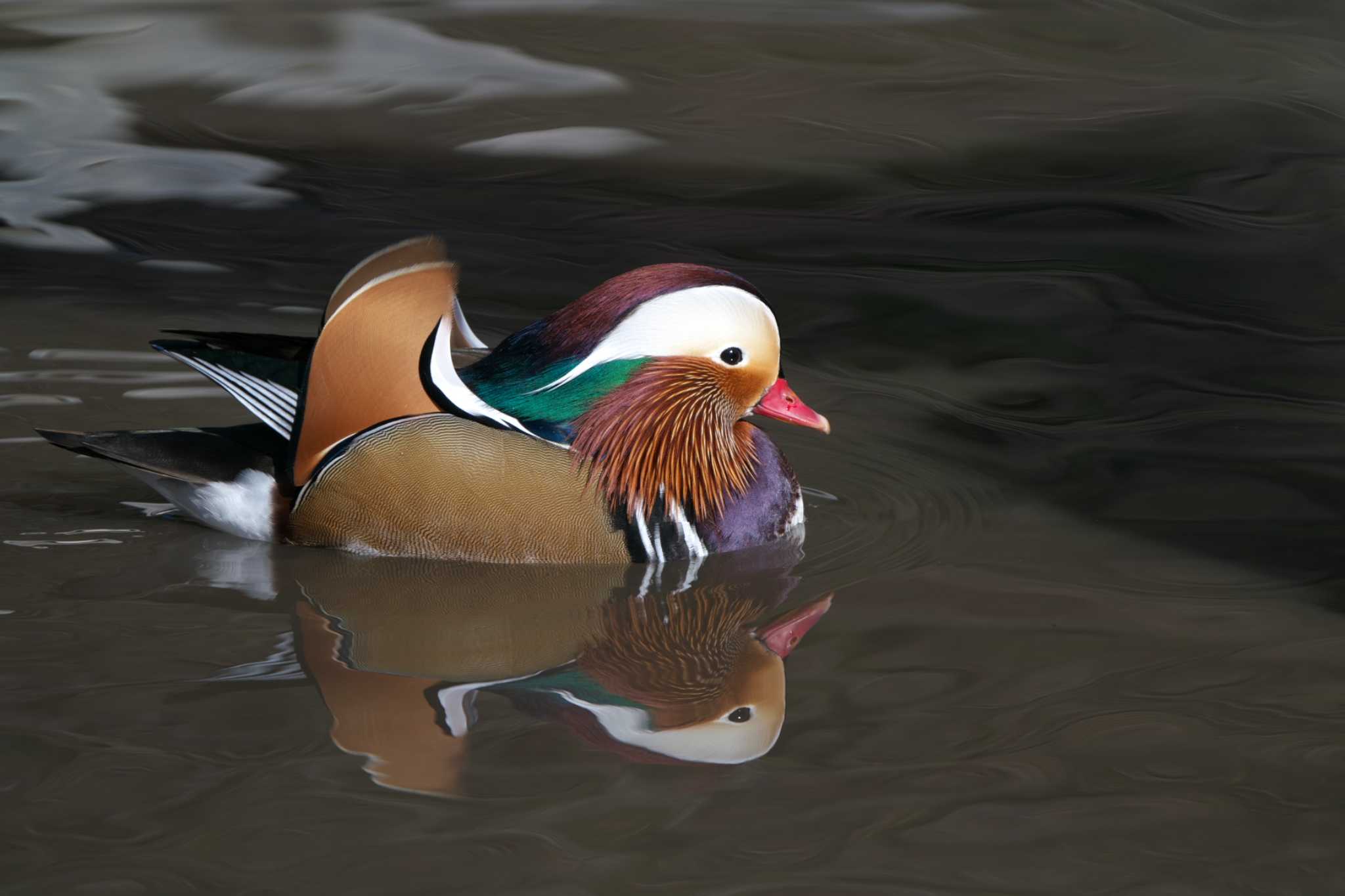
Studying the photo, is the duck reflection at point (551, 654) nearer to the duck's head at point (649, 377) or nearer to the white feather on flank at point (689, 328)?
the duck's head at point (649, 377)

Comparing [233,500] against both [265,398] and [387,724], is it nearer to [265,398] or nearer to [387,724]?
[265,398]

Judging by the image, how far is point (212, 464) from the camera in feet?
14.9

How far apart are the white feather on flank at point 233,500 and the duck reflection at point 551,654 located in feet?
0.72

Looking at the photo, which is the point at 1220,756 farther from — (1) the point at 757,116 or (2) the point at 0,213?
(2) the point at 0,213

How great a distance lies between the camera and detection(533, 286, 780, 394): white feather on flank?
4.43 m

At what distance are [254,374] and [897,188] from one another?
4.19 meters

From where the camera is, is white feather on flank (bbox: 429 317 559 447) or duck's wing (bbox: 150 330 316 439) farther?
duck's wing (bbox: 150 330 316 439)

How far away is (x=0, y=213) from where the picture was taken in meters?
7.80

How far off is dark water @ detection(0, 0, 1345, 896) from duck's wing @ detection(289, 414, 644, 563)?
9 cm

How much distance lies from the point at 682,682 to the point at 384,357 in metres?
1.07

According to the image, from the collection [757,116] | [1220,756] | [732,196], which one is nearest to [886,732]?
[1220,756]

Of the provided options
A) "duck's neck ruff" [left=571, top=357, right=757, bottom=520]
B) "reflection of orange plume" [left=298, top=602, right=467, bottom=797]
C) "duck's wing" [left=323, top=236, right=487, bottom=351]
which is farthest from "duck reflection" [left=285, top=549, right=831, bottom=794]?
"duck's wing" [left=323, top=236, right=487, bottom=351]

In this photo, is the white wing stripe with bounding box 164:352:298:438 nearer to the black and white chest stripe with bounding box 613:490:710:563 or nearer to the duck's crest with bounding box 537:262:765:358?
the duck's crest with bounding box 537:262:765:358

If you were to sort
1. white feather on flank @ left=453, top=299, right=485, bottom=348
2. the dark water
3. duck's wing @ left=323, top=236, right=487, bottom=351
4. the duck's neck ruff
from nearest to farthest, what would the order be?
→ the dark water
duck's wing @ left=323, top=236, right=487, bottom=351
the duck's neck ruff
white feather on flank @ left=453, top=299, right=485, bottom=348
